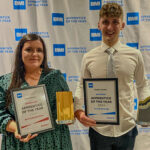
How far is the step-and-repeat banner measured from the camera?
2094mm

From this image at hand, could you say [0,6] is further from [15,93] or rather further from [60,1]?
[15,93]

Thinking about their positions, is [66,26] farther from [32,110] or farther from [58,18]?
[32,110]

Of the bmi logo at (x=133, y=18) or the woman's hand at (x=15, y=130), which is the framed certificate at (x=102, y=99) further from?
the bmi logo at (x=133, y=18)

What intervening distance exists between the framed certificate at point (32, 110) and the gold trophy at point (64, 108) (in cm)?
6

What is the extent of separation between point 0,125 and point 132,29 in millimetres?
1782

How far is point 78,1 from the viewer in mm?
2107

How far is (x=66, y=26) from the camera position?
2.13m

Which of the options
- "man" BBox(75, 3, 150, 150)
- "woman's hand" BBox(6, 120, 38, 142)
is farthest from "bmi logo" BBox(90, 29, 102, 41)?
"woman's hand" BBox(6, 120, 38, 142)

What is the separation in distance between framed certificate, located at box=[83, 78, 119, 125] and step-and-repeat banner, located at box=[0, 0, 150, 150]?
111 centimetres

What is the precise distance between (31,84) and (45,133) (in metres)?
0.33

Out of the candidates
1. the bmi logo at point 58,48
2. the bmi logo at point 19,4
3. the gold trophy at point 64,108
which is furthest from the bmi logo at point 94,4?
the gold trophy at point 64,108

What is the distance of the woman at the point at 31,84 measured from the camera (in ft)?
3.62

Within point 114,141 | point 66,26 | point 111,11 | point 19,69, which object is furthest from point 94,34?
point 114,141

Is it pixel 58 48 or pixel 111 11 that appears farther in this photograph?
pixel 58 48
